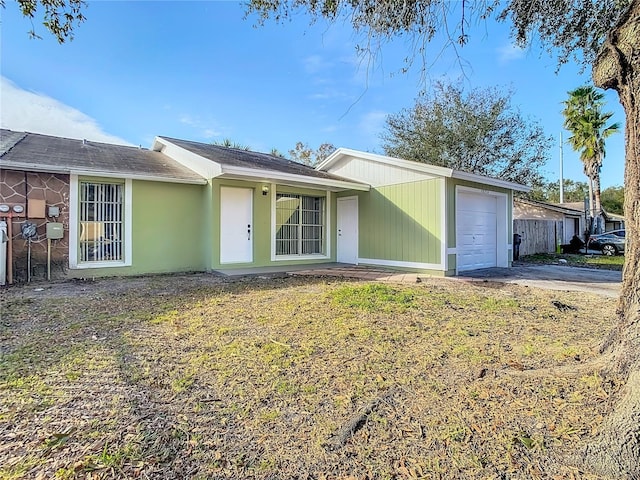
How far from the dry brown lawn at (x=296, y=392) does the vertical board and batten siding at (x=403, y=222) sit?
4318mm

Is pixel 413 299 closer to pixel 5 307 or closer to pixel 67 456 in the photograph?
pixel 67 456

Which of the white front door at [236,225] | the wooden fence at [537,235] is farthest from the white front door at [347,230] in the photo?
the wooden fence at [537,235]

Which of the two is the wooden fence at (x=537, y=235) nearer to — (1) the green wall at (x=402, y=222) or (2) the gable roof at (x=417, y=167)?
(2) the gable roof at (x=417, y=167)

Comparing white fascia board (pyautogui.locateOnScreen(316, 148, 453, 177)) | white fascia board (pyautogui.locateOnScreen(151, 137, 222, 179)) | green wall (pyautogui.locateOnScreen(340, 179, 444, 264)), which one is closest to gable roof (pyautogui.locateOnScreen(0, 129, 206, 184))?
white fascia board (pyautogui.locateOnScreen(151, 137, 222, 179))

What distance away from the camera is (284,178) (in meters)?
9.06

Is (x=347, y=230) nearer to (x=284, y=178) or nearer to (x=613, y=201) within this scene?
(x=284, y=178)

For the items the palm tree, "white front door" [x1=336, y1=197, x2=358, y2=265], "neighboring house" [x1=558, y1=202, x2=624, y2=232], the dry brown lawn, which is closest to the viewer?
the dry brown lawn

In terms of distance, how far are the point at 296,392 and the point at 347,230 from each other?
905cm

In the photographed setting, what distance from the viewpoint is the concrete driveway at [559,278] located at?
286 inches

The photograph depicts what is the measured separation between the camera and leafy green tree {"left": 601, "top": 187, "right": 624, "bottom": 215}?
1520 inches

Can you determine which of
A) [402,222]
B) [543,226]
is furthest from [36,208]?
[543,226]

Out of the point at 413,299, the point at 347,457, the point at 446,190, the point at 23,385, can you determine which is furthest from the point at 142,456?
the point at 446,190

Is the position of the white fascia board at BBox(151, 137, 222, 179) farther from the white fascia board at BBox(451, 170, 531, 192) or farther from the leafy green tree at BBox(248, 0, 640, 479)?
the white fascia board at BBox(451, 170, 531, 192)

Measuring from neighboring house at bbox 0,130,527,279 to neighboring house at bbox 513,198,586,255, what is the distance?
5.68 m
